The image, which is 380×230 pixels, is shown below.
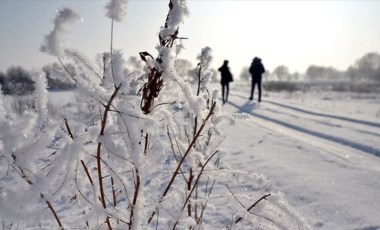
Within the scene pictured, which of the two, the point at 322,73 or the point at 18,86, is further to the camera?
the point at 322,73

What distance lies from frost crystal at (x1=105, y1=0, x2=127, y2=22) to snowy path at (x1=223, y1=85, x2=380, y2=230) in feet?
7.08

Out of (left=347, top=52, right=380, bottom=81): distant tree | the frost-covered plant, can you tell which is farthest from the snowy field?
(left=347, top=52, right=380, bottom=81): distant tree

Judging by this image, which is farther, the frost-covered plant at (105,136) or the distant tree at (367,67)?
the distant tree at (367,67)

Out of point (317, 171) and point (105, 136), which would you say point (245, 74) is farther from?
point (105, 136)

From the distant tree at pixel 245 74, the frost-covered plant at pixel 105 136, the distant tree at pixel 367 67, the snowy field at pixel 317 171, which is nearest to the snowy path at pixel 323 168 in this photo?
the snowy field at pixel 317 171

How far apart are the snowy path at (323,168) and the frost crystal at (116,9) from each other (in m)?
2.16

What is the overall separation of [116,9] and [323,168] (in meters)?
3.72

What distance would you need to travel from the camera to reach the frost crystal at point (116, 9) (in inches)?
32.9

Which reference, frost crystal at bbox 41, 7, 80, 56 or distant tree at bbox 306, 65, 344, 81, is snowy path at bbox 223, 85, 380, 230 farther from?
distant tree at bbox 306, 65, 344, 81

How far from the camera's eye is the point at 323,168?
3955 mm

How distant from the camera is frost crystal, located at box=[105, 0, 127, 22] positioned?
32.9 inches

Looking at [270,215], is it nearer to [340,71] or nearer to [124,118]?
[124,118]

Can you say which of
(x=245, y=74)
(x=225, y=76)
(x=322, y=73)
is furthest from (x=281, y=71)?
(x=225, y=76)

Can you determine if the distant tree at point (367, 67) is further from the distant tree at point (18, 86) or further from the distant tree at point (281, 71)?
the distant tree at point (18, 86)
